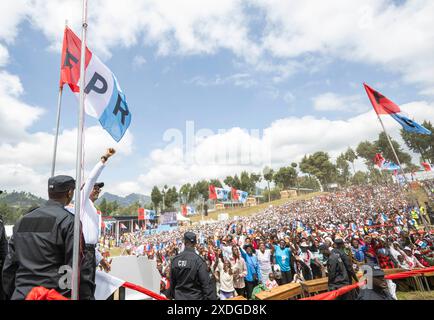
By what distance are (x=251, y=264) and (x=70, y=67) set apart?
25.5 ft

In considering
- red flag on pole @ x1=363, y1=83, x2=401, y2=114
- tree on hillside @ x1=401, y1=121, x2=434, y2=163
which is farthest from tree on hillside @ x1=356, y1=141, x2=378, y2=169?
red flag on pole @ x1=363, y1=83, x2=401, y2=114

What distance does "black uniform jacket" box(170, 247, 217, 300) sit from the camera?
13.1 feet

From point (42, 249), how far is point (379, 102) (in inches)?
377

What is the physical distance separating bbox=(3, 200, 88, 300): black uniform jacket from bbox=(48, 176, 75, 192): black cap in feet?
0.85

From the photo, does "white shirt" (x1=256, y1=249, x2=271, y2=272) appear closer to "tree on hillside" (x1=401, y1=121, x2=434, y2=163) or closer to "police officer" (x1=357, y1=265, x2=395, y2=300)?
"police officer" (x1=357, y1=265, x2=395, y2=300)

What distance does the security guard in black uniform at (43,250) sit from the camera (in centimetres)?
226

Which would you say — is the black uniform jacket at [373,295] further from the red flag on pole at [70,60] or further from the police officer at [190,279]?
the red flag on pole at [70,60]

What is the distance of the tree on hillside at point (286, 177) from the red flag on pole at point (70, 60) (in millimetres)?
87942

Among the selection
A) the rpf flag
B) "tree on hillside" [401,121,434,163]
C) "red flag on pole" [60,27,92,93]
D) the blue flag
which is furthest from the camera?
"tree on hillside" [401,121,434,163]

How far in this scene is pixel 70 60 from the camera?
18.4 feet

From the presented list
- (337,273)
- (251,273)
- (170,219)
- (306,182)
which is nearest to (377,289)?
(337,273)
